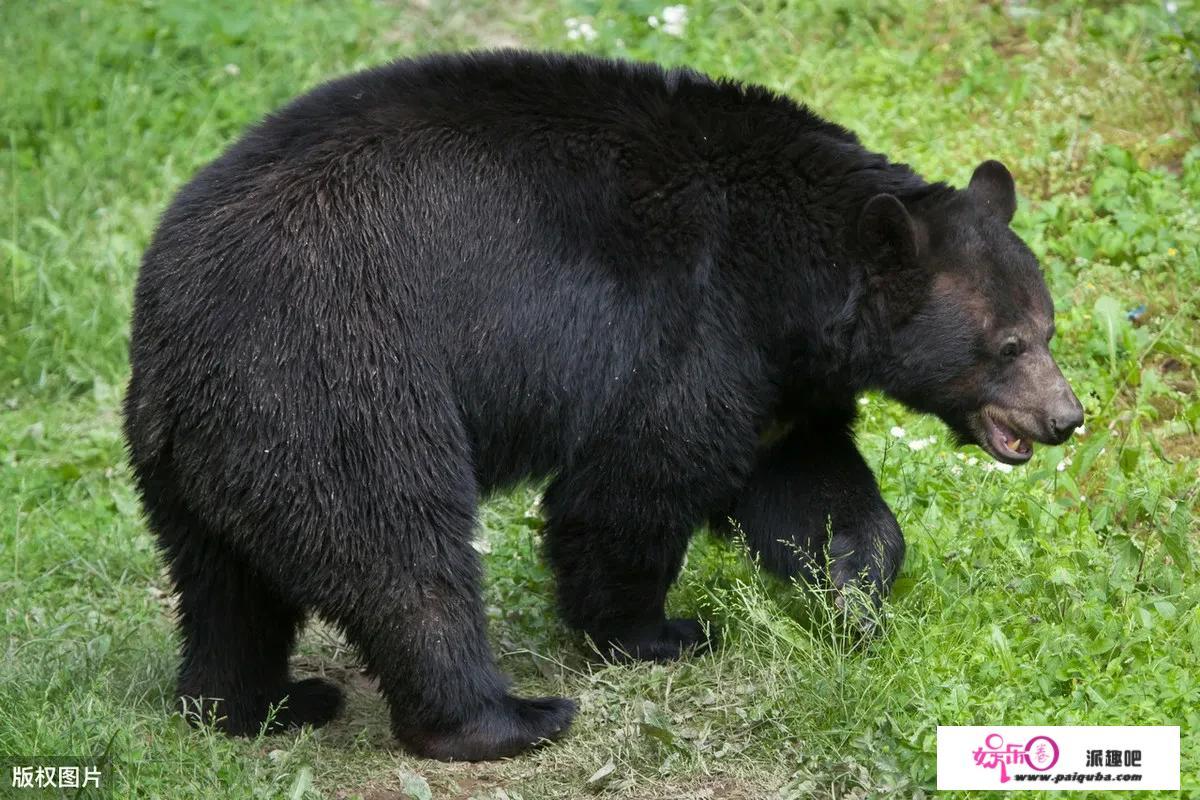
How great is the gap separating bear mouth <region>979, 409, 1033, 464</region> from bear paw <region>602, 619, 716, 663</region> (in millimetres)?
1223

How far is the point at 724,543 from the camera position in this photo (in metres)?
5.89

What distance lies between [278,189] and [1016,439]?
2.56 meters

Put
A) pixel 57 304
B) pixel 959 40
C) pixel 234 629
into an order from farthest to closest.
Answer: pixel 959 40
pixel 57 304
pixel 234 629

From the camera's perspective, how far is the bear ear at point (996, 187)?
5.38 meters

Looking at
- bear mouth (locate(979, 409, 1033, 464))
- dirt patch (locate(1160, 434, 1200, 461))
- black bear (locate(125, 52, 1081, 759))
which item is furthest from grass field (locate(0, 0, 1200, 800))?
bear mouth (locate(979, 409, 1033, 464))

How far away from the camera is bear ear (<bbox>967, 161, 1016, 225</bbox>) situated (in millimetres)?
5379

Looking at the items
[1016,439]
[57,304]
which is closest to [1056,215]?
[1016,439]

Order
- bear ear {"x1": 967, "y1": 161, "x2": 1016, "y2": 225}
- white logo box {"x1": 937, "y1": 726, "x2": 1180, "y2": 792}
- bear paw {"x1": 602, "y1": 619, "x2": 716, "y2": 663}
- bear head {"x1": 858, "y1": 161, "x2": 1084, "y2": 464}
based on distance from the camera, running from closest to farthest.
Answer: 1. white logo box {"x1": 937, "y1": 726, "x2": 1180, "y2": 792}
2. bear head {"x1": 858, "y1": 161, "x2": 1084, "y2": 464}
3. bear ear {"x1": 967, "y1": 161, "x2": 1016, "y2": 225}
4. bear paw {"x1": 602, "y1": 619, "x2": 716, "y2": 663}

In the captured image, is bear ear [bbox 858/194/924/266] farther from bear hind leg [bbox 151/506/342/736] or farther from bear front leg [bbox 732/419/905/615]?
bear hind leg [bbox 151/506/342/736]

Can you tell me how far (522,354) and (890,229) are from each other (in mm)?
1279

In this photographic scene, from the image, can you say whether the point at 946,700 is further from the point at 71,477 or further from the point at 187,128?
the point at 187,128

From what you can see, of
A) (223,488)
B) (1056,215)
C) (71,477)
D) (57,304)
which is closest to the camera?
(223,488)

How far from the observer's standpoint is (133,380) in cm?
486

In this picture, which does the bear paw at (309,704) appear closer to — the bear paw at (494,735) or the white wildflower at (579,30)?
the bear paw at (494,735)
